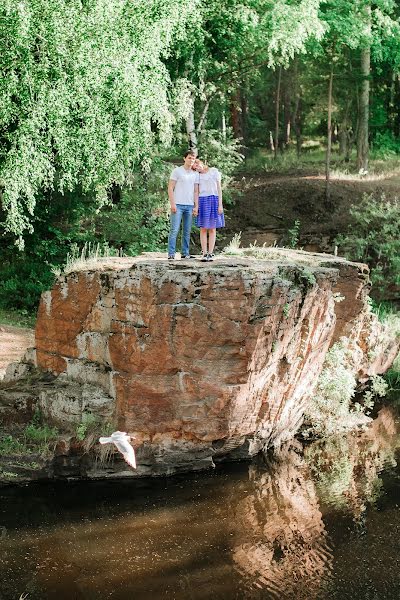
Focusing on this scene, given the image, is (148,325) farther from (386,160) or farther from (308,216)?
(386,160)

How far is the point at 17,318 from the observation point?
18.3 meters

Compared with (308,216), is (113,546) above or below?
below

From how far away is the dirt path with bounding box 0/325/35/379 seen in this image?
1508 centimetres

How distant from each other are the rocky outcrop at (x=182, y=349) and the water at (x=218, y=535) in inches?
30.3

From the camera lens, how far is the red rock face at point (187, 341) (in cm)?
1148

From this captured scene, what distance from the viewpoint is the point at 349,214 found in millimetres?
21484

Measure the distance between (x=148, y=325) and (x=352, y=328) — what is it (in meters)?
5.45

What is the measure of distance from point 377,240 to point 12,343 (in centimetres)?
1013

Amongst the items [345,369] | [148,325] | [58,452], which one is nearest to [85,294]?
[148,325]

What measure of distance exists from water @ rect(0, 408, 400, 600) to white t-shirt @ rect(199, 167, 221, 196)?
446 centimetres

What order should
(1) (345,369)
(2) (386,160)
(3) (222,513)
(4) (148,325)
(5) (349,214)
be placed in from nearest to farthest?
(3) (222,513), (4) (148,325), (1) (345,369), (5) (349,214), (2) (386,160)

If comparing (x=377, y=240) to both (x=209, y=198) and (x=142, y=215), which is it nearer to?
(x=142, y=215)

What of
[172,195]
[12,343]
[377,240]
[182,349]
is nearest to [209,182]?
[172,195]

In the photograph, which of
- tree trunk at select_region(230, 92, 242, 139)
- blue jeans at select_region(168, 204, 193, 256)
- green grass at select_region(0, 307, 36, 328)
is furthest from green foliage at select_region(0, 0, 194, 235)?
tree trunk at select_region(230, 92, 242, 139)
